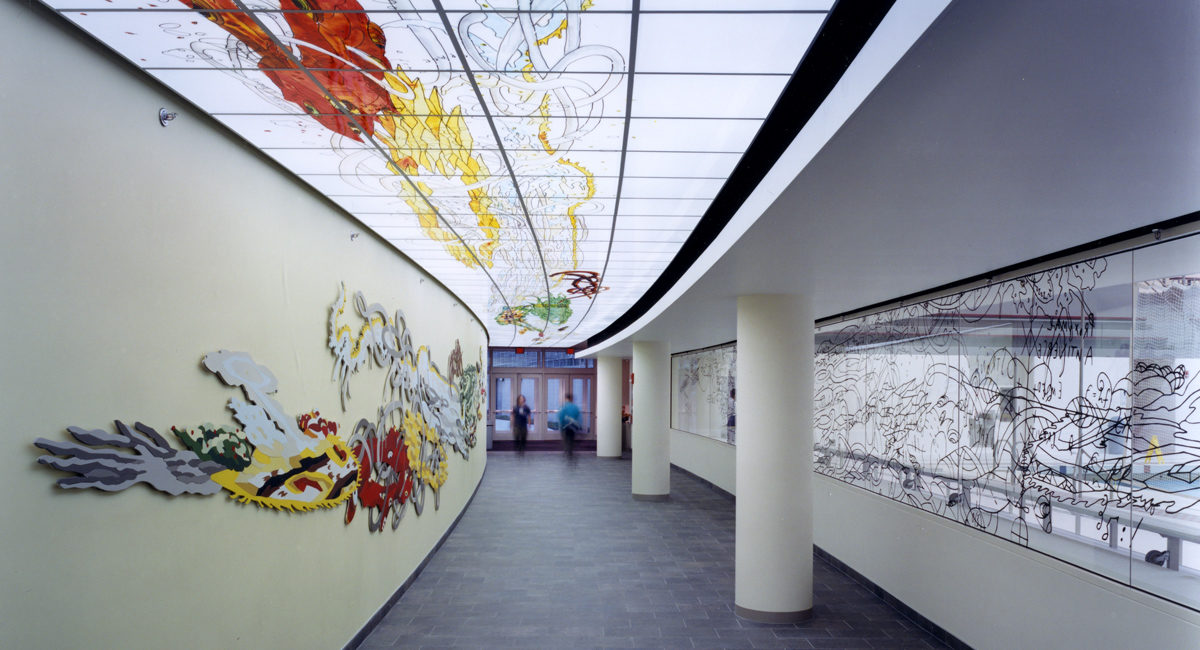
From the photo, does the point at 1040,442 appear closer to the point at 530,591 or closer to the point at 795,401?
the point at 795,401

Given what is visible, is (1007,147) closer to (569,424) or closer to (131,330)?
(131,330)

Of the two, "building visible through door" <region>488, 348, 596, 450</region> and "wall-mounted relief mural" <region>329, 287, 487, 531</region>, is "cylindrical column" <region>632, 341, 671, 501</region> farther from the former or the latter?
"building visible through door" <region>488, 348, 596, 450</region>

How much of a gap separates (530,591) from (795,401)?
3.70 metres

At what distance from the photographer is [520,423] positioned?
27.3 m

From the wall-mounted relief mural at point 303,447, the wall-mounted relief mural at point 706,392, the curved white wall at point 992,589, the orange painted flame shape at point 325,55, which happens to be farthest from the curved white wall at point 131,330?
the wall-mounted relief mural at point 706,392

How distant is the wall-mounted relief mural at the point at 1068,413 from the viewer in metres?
4.67

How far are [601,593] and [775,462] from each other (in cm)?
257

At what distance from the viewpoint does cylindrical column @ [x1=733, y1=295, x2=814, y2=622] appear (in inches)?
304

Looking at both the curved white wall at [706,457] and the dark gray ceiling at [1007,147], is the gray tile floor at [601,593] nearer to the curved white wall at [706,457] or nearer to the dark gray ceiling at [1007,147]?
the curved white wall at [706,457]

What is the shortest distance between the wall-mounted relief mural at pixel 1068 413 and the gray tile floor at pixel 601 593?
154cm

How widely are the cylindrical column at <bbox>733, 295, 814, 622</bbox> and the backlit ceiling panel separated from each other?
1.55m

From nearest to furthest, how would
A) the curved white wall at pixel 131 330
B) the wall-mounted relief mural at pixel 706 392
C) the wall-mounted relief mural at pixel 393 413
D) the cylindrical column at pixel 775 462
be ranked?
the curved white wall at pixel 131 330 → the wall-mounted relief mural at pixel 393 413 → the cylindrical column at pixel 775 462 → the wall-mounted relief mural at pixel 706 392

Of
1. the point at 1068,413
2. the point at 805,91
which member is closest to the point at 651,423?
the point at 1068,413

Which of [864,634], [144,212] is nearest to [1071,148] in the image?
[144,212]
